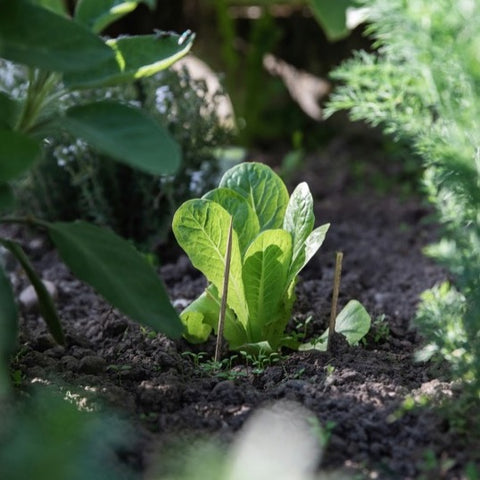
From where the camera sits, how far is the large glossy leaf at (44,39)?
50.8 inches

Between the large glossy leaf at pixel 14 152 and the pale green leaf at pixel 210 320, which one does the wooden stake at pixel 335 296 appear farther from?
the large glossy leaf at pixel 14 152

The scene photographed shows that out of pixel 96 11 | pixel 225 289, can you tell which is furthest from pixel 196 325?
pixel 96 11

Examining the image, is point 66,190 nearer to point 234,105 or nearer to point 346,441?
point 234,105

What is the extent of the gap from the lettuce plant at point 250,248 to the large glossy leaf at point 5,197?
1.18 feet

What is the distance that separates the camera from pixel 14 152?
130 cm

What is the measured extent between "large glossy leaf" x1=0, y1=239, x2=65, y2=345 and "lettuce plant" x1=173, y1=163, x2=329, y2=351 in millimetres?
275

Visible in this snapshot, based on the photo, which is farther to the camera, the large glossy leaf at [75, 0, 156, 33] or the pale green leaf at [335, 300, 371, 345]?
the pale green leaf at [335, 300, 371, 345]

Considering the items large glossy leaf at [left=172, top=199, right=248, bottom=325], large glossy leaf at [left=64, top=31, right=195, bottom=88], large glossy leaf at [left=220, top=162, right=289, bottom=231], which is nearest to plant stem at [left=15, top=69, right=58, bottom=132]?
large glossy leaf at [left=64, top=31, right=195, bottom=88]

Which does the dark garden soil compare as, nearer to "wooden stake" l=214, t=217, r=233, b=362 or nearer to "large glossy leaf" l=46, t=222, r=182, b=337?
"wooden stake" l=214, t=217, r=233, b=362

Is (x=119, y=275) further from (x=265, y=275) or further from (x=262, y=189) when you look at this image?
(x=262, y=189)

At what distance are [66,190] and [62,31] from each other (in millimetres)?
1414

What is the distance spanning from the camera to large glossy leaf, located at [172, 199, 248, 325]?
166 cm

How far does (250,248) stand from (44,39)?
1.95 feet

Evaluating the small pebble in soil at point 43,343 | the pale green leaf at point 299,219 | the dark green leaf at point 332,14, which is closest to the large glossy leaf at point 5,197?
the small pebble in soil at point 43,343
